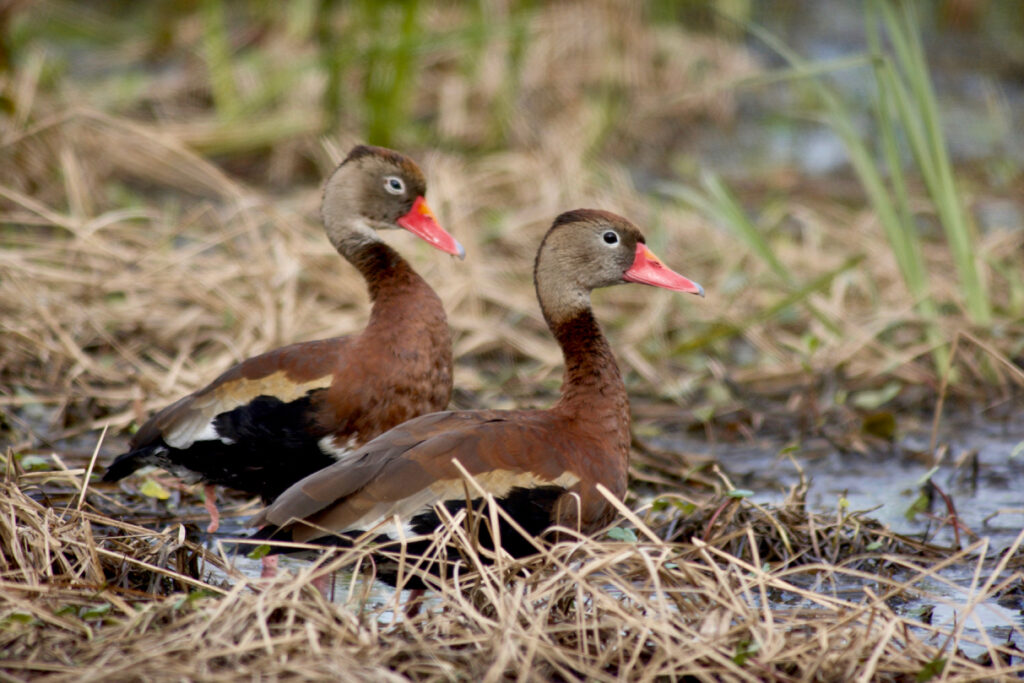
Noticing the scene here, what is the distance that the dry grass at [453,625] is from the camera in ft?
9.89

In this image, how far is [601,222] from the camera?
4371mm

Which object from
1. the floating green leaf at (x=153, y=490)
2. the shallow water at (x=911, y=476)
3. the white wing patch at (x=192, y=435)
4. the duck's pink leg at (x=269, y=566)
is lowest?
the shallow water at (x=911, y=476)

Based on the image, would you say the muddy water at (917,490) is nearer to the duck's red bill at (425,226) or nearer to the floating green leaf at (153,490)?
the floating green leaf at (153,490)

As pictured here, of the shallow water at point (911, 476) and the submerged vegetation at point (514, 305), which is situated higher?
the submerged vegetation at point (514, 305)

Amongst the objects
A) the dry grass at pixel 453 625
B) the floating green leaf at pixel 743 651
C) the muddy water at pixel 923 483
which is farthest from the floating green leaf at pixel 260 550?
the muddy water at pixel 923 483

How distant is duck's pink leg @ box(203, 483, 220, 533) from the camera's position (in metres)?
4.47

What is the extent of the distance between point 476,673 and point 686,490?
212cm

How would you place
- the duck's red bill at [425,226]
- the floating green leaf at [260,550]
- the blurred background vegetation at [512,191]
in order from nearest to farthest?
the floating green leaf at [260,550] < the duck's red bill at [425,226] < the blurred background vegetation at [512,191]

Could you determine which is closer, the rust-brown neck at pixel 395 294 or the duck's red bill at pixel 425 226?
the rust-brown neck at pixel 395 294

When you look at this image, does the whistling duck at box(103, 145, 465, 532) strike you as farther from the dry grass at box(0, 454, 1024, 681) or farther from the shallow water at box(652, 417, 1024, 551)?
the shallow water at box(652, 417, 1024, 551)

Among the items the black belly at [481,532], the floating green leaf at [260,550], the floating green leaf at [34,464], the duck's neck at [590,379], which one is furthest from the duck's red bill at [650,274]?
the floating green leaf at [34,464]

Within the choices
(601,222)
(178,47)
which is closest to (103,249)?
(601,222)

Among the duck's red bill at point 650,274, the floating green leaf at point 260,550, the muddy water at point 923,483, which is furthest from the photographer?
the duck's red bill at point 650,274

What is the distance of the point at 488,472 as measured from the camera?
3.70 metres
